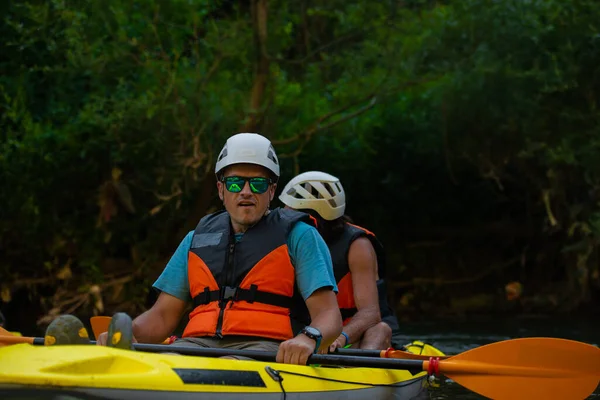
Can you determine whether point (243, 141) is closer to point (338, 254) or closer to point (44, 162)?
point (338, 254)

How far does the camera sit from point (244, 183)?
474cm

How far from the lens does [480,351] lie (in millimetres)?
4871

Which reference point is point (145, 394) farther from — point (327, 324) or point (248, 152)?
point (248, 152)

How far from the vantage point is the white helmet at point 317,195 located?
6.45 m

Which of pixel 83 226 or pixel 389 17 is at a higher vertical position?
pixel 389 17

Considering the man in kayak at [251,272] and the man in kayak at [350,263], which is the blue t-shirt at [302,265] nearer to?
the man in kayak at [251,272]

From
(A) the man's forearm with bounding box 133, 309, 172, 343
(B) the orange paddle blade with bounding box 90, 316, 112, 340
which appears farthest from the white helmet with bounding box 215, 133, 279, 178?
(B) the orange paddle blade with bounding box 90, 316, 112, 340

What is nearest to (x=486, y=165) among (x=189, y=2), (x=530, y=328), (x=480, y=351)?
(x=530, y=328)

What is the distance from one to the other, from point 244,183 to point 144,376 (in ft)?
3.83

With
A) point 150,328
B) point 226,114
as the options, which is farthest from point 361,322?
point 226,114

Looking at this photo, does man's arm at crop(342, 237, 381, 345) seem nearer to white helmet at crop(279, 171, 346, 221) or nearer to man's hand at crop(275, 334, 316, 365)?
white helmet at crop(279, 171, 346, 221)

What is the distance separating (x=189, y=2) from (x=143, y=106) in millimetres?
1187

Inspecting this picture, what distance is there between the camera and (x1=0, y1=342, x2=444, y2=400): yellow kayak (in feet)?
11.9

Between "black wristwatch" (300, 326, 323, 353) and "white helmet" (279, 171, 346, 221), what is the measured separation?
6.62 ft
